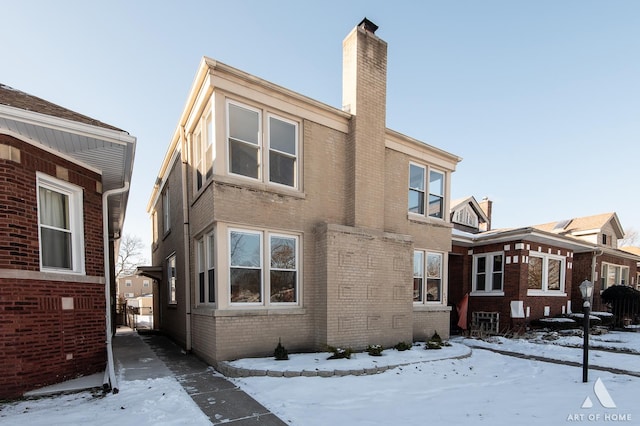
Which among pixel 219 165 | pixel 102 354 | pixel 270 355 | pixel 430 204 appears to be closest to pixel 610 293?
pixel 430 204

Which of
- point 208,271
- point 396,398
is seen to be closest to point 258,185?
point 208,271

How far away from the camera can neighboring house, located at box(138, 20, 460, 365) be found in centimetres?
698

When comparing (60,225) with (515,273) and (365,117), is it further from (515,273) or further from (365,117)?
(515,273)

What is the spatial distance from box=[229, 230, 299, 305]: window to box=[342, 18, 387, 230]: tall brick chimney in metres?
1.98

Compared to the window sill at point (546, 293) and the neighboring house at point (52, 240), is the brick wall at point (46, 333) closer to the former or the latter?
the neighboring house at point (52, 240)

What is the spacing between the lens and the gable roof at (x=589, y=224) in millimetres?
19395

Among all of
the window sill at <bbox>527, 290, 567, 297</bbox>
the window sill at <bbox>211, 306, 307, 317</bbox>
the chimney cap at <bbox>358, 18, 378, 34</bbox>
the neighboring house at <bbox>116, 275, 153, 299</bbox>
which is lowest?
the window sill at <bbox>211, 306, 307, 317</bbox>

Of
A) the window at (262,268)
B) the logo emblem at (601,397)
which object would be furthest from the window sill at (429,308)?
the logo emblem at (601,397)

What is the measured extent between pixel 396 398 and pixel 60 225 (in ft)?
21.5

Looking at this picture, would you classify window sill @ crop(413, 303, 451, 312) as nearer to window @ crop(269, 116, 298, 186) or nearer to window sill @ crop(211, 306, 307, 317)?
window sill @ crop(211, 306, 307, 317)

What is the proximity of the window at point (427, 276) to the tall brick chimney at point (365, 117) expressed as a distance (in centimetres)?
240

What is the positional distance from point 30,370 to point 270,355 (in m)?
4.10

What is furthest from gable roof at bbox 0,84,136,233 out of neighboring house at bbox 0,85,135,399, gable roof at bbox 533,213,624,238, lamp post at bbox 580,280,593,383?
gable roof at bbox 533,213,624,238

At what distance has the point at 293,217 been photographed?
7801 millimetres
